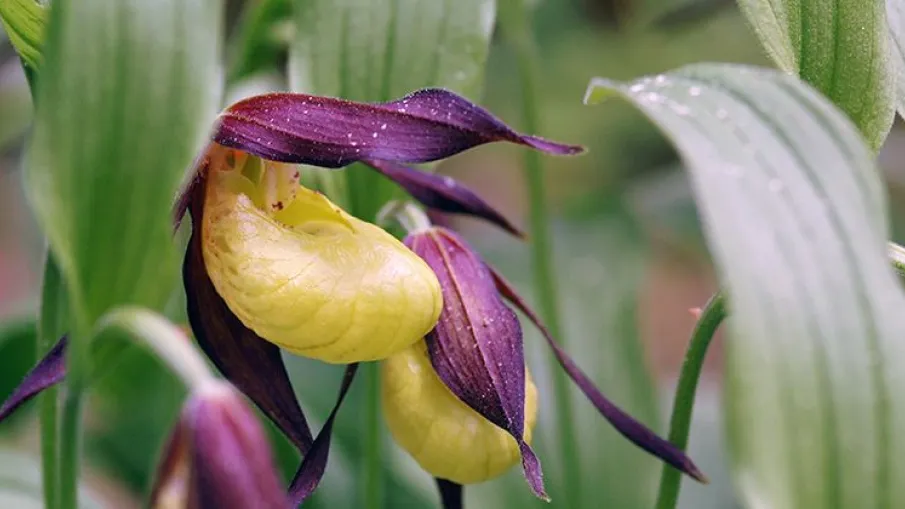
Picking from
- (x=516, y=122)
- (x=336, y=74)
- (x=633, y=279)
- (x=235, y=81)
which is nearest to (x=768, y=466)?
(x=336, y=74)

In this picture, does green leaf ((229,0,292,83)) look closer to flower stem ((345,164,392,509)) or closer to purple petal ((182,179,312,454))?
flower stem ((345,164,392,509))

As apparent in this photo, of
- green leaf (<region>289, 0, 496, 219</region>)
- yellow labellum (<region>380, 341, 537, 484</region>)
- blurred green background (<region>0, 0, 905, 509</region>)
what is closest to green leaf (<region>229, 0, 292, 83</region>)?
green leaf (<region>289, 0, 496, 219</region>)

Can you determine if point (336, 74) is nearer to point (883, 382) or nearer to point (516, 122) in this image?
point (883, 382)

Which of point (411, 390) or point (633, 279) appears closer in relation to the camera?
point (411, 390)

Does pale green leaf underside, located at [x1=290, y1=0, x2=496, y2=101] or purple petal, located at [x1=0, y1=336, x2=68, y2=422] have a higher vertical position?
pale green leaf underside, located at [x1=290, y1=0, x2=496, y2=101]

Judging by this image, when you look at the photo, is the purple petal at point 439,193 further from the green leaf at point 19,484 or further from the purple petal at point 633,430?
the green leaf at point 19,484

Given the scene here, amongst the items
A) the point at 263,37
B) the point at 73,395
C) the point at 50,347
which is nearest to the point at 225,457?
the point at 73,395
